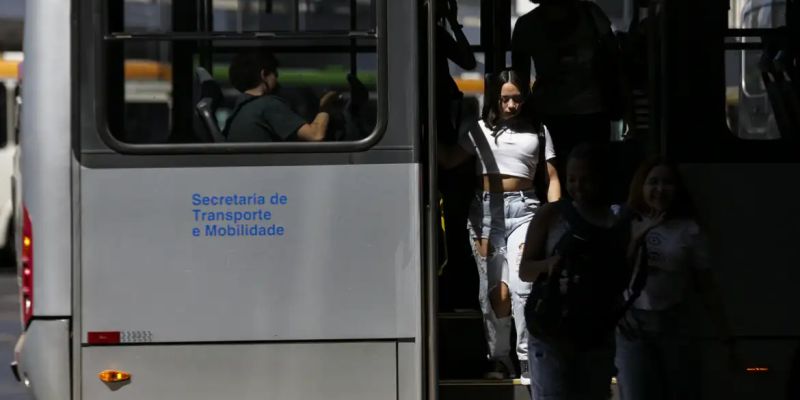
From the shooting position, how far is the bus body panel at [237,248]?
212 inches

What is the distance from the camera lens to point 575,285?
573cm

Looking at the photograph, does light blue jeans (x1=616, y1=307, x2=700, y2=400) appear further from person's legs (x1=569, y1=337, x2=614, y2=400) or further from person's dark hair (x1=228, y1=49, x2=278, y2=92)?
person's dark hair (x1=228, y1=49, x2=278, y2=92)

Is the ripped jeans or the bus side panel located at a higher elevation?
the ripped jeans

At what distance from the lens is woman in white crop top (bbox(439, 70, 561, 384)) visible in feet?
21.4

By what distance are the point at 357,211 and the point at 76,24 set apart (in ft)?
4.75

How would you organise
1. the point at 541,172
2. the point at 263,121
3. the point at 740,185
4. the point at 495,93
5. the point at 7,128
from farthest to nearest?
the point at 7,128 < the point at 541,172 < the point at 495,93 < the point at 740,185 < the point at 263,121

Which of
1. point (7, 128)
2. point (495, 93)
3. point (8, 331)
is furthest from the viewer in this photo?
point (7, 128)

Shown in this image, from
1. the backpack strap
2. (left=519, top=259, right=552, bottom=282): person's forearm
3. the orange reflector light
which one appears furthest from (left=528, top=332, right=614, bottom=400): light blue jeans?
the orange reflector light

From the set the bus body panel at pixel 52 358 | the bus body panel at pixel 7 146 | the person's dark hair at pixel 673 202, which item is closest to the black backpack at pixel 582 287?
the person's dark hair at pixel 673 202

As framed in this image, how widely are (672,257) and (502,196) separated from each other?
3.67ft

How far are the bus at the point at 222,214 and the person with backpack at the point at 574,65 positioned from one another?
1.58 m

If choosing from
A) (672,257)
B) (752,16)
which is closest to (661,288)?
(672,257)

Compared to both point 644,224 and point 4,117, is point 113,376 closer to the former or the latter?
point 644,224

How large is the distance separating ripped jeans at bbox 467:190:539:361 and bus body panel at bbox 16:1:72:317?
7.23 feet
